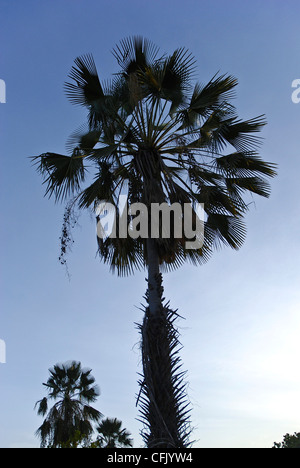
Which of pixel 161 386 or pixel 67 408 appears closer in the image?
pixel 161 386

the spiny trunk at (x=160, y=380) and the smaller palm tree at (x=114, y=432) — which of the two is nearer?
the spiny trunk at (x=160, y=380)

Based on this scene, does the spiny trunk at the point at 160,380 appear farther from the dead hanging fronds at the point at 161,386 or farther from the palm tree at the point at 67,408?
the palm tree at the point at 67,408

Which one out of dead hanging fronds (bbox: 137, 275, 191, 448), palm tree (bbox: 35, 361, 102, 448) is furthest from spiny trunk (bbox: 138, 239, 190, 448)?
palm tree (bbox: 35, 361, 102, 448)

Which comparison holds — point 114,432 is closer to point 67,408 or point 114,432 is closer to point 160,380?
point 67,408

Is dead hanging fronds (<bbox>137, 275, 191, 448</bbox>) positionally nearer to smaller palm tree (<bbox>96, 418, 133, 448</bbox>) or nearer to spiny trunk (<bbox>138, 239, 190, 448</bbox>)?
spiny trunk (<bbox>138, 239, 190, 448</bbox>)

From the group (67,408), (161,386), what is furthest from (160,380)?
(67,408)

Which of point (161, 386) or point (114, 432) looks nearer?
point (161, 386)

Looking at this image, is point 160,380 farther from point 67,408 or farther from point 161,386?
point 67,408

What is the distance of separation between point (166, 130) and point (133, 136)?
0.68m

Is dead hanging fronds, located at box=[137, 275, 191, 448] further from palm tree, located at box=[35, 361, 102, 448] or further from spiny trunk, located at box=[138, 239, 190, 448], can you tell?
palm tree, located at box=[35, 361, 102, 448]

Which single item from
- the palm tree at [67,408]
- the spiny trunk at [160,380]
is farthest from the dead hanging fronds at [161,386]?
the palm tree at [67,408]

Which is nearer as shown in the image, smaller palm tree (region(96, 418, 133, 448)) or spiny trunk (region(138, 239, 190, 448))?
spiny trunk (region(138, 239, 190, 448))
